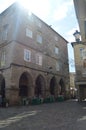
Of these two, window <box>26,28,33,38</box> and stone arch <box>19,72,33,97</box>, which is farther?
window <box>26,28,33,38</box>

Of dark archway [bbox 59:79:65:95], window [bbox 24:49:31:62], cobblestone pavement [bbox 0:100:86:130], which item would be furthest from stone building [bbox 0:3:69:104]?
cobblestone pavement [bbox 0:100:86:130]

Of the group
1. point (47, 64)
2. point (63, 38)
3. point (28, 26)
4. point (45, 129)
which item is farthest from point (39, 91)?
point (45, 129)

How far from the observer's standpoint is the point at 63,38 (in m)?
34.7

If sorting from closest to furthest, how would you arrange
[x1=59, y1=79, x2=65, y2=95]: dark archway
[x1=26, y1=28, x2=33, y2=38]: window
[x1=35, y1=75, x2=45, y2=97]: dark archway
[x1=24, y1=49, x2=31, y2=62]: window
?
[x1=24, y1=49, x2=31, y2=62]: window
[x1=26, y1=28, x2=33, y2=38]: window
[x1=35, y1=75, x2=45, y2=97]: dark archway
[x1=59, y1=79, x2=65, y2=95]: dark archway

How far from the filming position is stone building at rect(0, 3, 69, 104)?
20.9 meters

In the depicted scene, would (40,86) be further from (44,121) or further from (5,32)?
(44,121)

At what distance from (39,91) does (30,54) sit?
612 centimetres

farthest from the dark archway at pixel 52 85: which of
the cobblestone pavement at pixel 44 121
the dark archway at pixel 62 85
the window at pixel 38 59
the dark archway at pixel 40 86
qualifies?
the cobblestone pavement at pixel 44 121

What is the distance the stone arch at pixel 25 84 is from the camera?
76.2 ft

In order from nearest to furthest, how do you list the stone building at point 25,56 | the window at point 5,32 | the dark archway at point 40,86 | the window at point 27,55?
1. the stone building at point 25,56
2. the window at point 27,55
3. the window at point 5,32
4. the dark archway at point 40,86

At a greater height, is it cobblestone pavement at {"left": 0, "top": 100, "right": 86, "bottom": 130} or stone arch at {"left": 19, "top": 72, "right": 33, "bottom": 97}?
stone arch at {"left": 19, "top": 72, "right": 33, "bottom": 97}

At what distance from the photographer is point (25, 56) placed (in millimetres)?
22969

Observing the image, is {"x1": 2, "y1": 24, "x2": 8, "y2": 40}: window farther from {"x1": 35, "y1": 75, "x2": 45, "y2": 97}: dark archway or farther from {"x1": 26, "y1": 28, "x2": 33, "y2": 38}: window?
{"x1": 35, "y1": 75, "x2": 45, "y2": 97}: dark archway

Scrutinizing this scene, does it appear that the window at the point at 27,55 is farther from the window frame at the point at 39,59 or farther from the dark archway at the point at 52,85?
the dark archway at the point at 52,85
